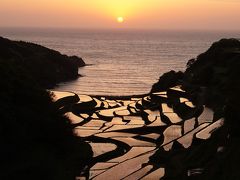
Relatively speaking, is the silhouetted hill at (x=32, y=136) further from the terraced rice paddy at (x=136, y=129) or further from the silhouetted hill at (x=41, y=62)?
the silhouetted hill at (x=41, y=62)

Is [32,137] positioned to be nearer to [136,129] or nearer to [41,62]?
[136,129]

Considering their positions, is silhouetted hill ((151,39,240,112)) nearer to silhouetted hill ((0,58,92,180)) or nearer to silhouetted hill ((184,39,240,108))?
silhouetted hill ((184,39,240,108))

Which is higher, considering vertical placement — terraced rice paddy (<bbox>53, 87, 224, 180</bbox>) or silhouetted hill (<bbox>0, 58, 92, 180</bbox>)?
silhouetted hill (<bbox>0, 58, 92, 180</bbox>)

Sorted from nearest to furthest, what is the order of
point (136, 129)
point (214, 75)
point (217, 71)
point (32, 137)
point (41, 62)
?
point (32, 137) < point (136, 129) < point (214, 75) < point (217, 71) < point (41, 62)

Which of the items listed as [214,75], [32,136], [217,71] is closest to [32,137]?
[32,136]

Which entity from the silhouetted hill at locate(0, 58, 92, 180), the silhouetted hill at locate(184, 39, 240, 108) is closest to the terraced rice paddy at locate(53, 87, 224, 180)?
the silhouetted hill at locate(0, 58, 92, 180)
